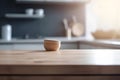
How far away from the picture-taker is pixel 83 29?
411 centimetres

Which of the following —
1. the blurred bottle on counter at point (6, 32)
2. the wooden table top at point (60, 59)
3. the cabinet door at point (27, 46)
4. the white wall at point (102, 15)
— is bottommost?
the cabinet door at point (27, 46)

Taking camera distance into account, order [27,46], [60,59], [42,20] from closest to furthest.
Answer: [60,59] < [27,46] < [42,20]

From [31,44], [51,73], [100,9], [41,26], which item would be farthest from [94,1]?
[51,73]

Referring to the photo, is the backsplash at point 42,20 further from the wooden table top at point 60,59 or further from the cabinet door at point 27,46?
the wooden table top at point 60,59

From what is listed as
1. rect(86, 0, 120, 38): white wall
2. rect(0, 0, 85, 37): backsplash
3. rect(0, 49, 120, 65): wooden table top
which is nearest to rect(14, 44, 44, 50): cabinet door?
rect(0, 0, 85, 37): backsplash

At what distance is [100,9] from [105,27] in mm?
343

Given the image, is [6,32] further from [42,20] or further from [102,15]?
[102,15]

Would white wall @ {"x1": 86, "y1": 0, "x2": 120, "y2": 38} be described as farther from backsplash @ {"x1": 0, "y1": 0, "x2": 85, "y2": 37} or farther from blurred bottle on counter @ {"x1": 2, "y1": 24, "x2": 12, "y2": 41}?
blurred bottle on counter @ {"x1": 2, "y1": 24, "x2": 12, "y2": 41}

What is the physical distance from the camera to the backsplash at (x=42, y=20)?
3.97 metres

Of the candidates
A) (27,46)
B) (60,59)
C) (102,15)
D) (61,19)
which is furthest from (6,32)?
(60,59)

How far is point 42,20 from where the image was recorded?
4.04 meters

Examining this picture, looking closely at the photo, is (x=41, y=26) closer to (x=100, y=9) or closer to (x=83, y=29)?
(x=83, y=29)

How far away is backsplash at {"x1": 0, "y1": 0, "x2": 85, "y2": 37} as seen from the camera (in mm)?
3971

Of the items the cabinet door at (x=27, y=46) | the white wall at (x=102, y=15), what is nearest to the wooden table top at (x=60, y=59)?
the cabinet door at (x=27, y=46)
